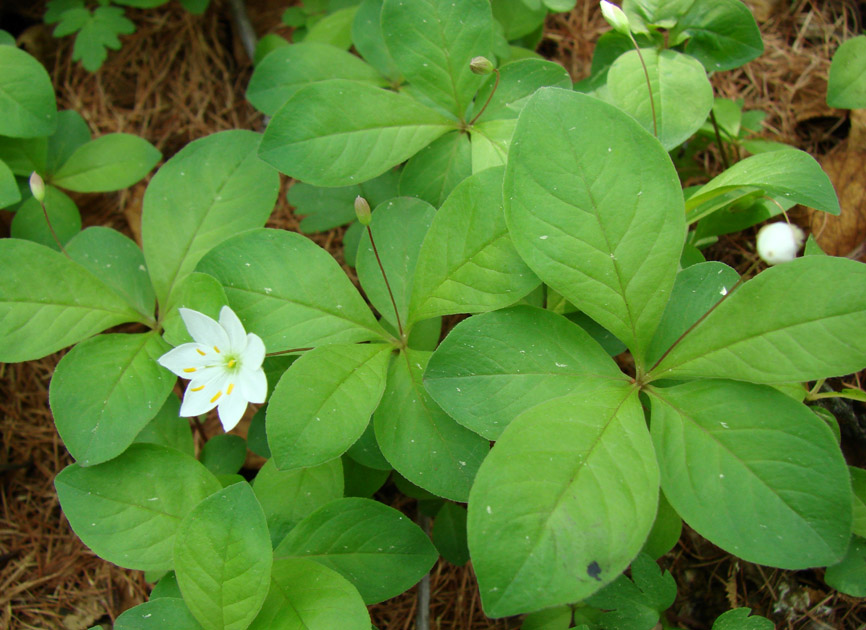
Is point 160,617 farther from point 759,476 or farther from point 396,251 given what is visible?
point 759,476

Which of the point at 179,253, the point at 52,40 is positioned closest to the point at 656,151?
the point at 179,253

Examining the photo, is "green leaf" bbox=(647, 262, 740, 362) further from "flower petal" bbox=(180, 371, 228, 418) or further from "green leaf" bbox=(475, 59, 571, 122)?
"flower petal" bbox=(180, 371, 228, 418)

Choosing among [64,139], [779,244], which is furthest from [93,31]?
[779,244]

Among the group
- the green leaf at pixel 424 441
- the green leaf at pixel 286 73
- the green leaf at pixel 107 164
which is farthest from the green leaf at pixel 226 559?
the green leaf at pixel 107 164

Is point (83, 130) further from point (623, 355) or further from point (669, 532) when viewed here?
point (669, 532)

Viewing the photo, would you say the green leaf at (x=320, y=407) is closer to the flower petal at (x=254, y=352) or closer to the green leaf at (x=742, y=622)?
the flower petal at (x=254, y=352)
